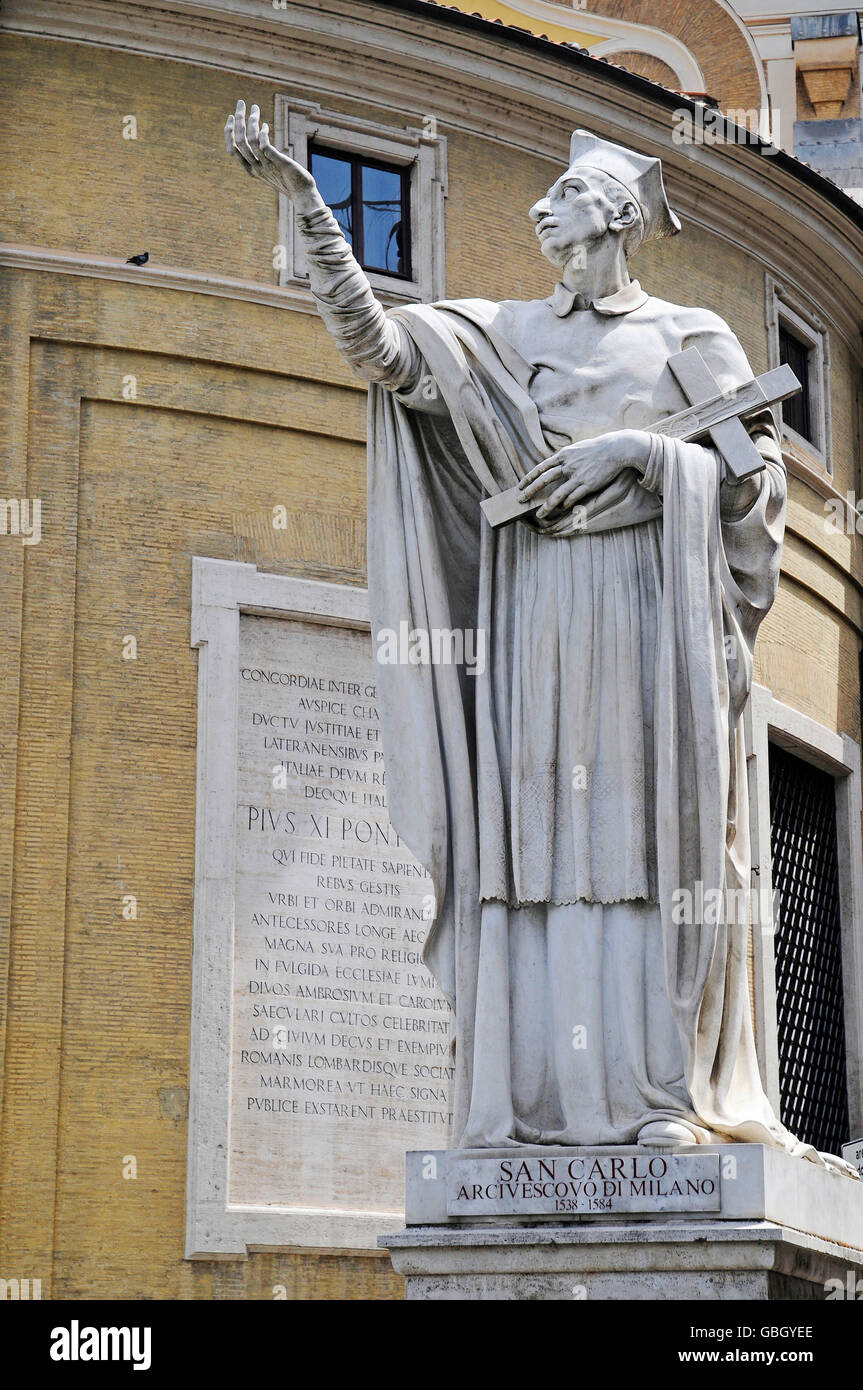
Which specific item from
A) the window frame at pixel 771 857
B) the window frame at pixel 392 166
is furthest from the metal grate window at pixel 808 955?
the window frame at pixel 392 166

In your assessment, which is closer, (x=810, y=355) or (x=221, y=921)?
(x=221, y=921)

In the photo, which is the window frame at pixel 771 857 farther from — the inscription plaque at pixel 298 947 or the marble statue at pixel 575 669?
the marble statue at pixel 575 669

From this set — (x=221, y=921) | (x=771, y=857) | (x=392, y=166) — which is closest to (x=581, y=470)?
(x=221, y=921)

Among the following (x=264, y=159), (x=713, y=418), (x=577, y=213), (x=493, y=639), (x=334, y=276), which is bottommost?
(x=493, y=639)

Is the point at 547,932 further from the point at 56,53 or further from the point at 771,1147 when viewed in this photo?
the point at 56,53

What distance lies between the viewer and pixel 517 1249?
6.27m

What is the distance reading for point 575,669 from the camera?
271 inches

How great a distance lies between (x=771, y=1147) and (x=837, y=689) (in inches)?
648

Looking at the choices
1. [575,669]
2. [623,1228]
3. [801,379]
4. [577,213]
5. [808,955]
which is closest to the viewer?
[623,1228]

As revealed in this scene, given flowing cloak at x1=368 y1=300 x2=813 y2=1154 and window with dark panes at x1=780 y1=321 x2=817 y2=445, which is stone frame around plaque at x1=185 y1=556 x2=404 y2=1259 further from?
flowing cloak at x1=368 y1=300 x2=813 y2=1154

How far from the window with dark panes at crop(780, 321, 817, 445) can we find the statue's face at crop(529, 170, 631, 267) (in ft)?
50.1

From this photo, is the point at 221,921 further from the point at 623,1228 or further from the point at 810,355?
the point at 623,1228

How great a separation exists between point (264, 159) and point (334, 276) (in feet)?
1.38
